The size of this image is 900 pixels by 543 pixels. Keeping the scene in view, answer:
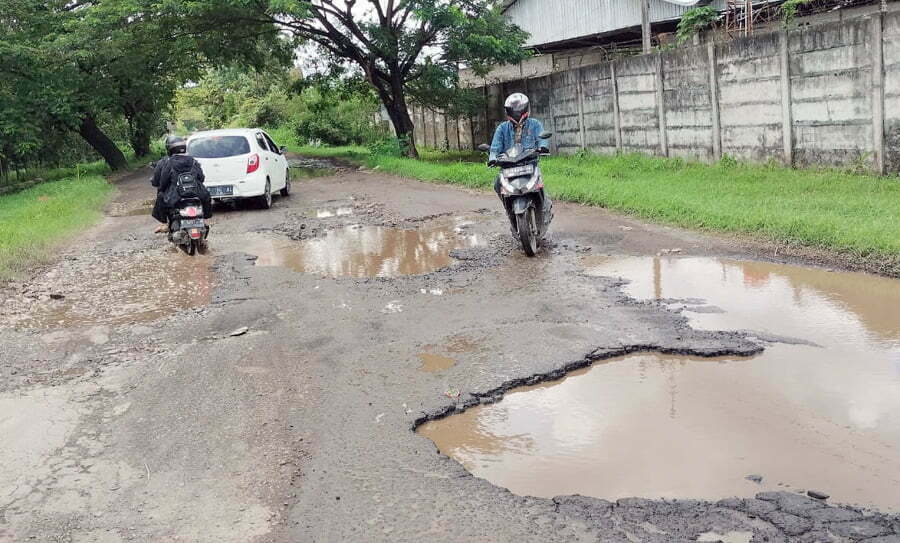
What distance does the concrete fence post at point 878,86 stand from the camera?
1091 centimetres

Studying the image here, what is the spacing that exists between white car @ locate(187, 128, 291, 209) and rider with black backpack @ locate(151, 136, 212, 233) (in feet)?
13.1

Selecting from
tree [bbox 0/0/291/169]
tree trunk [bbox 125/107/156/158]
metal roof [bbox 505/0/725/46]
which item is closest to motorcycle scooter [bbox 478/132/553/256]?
tree [bbox 0/0/291/169]

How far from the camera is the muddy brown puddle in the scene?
3586 mm

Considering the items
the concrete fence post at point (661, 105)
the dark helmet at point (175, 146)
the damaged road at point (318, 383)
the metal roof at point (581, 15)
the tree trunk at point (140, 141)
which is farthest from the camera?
the tree trunk at point (140, 141)

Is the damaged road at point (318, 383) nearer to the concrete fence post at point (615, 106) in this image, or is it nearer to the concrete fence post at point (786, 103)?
the concrete fence post at point (786, 103)

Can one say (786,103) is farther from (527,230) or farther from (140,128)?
(140,128)

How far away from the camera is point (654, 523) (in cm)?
318

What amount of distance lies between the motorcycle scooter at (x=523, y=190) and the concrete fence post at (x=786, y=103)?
5.66m

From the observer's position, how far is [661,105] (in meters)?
15.3

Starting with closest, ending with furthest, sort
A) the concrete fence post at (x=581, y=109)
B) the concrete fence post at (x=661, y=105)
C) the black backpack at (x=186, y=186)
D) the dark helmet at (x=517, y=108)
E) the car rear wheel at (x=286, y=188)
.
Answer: the dark helmet at (x=517, y=108), the black backpack at (x=186, y=186), the concrete fence post at (x=661, y=105), the car rear wheel at (x=286, y=188), the concrete fence post at (x=581, y=109)

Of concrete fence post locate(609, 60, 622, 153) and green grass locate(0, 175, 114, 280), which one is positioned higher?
concrete fence post locate(609, 60, 622, 153)

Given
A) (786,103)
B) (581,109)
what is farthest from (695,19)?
(786,103)

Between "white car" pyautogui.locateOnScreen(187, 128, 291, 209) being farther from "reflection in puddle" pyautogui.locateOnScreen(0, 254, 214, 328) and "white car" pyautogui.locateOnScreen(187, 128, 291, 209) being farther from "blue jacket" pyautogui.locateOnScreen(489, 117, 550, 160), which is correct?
"blue jacket" pyautogui.locateOnScreen(489, 117, 550, 160)

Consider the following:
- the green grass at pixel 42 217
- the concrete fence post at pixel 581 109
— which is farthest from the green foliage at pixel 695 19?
the green grass at pixel 42 217
